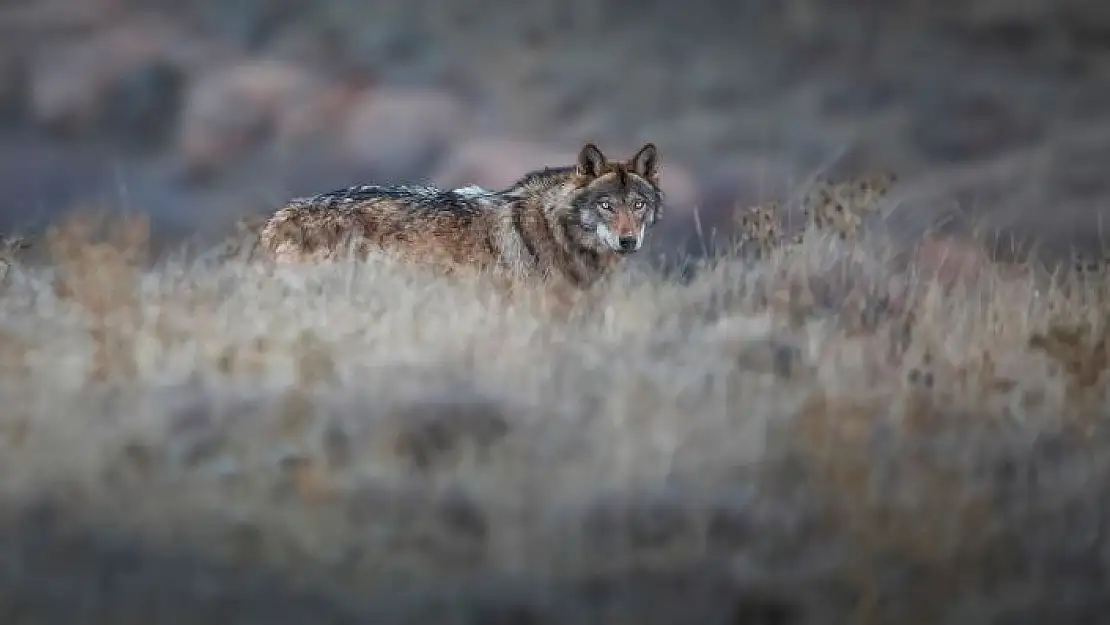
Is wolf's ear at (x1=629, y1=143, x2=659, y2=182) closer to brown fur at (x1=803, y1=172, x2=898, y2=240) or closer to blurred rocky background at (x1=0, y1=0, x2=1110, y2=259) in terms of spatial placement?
blurred rocky background at (x1=0, y1=0, x2=1110, y2=259)

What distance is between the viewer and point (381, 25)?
4.81 metres

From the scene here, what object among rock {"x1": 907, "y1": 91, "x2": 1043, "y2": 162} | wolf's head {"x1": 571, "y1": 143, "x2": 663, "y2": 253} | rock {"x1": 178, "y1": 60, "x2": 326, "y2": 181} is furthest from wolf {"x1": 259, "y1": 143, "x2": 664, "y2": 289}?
rock {"x1": 907, "y1": 91, "x2": 1043, "y2": 162}

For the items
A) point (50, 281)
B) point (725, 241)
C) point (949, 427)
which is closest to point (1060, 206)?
point (725, 241)

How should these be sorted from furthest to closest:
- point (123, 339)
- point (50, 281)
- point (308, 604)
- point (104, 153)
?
point (104, 153)
point (50, 281)
point (123, 339)
point (308, 604)

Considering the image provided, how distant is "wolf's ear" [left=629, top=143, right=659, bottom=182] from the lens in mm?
5055

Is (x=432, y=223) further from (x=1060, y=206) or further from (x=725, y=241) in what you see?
(x=1060, y=206)

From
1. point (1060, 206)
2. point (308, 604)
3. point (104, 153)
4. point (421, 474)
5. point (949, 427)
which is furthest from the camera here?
point (104, 153)

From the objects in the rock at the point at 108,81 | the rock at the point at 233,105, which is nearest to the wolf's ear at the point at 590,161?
the rock at the point at 233,105

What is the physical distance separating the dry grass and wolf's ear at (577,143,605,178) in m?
1.17

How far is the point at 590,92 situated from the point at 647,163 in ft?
1.20

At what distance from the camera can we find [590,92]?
4.96 m

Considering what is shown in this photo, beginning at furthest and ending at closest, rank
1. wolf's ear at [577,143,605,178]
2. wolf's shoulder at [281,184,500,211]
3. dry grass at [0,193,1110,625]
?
wolf's shoulder at [281,184,500,211], wolf's ear at [577,143,605,178], dry grass at [0,193,1110,625]

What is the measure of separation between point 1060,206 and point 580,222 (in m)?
1.77

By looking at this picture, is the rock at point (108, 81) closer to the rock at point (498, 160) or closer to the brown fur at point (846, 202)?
the rock at point (498, 160)
